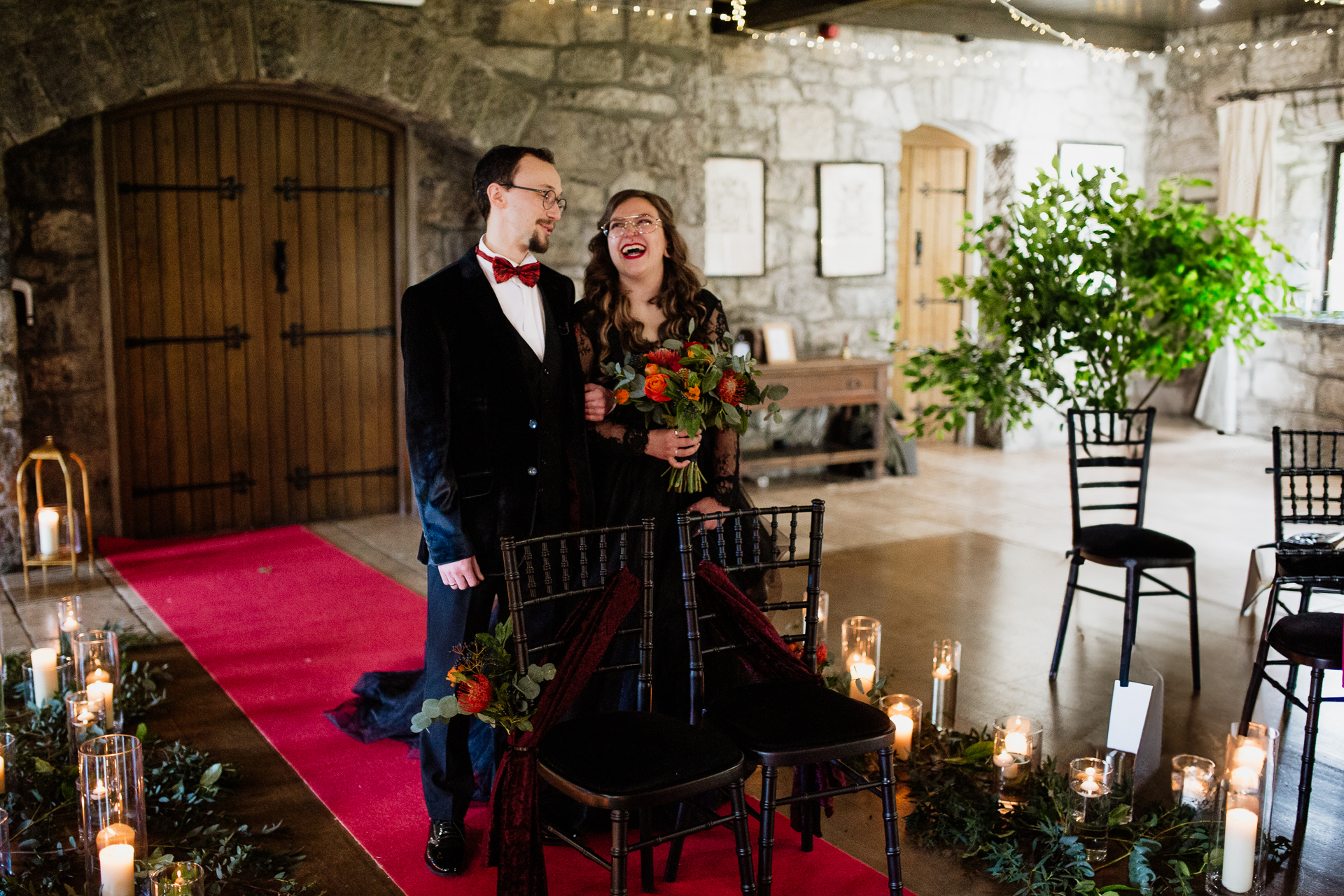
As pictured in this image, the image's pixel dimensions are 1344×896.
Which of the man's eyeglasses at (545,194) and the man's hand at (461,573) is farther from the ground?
the man's eyeglasses at (545,194)

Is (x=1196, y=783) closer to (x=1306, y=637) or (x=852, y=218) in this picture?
(x=1306, y=637)

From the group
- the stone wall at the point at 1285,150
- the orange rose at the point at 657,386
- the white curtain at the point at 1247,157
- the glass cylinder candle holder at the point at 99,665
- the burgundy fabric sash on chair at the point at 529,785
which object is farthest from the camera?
the white curtain at the point at 1247,157

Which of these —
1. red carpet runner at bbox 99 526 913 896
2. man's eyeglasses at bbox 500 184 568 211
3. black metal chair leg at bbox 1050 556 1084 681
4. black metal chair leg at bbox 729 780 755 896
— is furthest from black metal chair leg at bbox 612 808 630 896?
black metal chair leg at bbox 1050 556 1084 681

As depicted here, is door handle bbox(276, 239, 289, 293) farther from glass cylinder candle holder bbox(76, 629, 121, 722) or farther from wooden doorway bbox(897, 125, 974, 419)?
wooden doorway bbox(897, 125, 974, 419)

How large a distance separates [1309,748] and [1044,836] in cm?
74

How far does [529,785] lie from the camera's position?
2.37 metres

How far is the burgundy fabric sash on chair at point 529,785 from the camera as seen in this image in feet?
7.77

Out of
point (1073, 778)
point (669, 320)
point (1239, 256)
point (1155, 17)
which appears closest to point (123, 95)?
point (669, 320)

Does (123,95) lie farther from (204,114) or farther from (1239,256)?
(1239,256)

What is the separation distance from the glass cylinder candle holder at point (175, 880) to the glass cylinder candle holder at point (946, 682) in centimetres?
204

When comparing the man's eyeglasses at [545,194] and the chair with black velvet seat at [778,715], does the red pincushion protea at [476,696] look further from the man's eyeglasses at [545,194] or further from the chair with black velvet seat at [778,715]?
the man's eyeglasses at [545,194]

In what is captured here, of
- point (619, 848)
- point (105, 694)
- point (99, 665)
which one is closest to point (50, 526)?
point (99, 665)

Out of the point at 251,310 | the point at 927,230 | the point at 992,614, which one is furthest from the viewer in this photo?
the point at 927,230

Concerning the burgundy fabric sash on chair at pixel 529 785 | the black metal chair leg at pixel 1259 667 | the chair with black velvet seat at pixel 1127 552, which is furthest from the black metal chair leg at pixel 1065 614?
the burgundy fabric sash on chair at pixel 529 785
